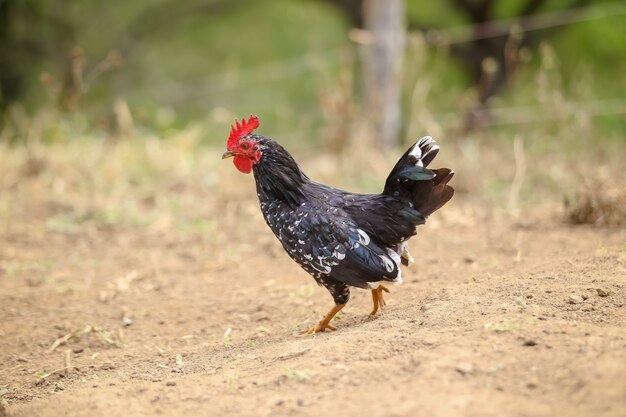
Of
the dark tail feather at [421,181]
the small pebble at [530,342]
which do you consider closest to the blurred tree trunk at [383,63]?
the dark tail feather at [421,181]

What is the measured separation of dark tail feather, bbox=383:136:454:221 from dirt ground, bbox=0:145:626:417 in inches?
20.6

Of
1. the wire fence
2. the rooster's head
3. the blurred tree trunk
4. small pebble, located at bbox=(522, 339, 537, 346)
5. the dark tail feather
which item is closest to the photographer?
small pebble, located at bbox=(522, 339, 537, 346)

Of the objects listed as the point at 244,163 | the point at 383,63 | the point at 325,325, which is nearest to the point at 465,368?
the point at 325,325

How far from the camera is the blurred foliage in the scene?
10484mm

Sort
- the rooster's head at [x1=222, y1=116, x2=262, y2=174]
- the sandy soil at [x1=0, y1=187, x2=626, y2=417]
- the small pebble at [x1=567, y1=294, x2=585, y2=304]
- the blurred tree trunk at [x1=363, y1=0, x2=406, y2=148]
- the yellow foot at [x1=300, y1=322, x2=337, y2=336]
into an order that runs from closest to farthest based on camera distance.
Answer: the sandy soil at [x1=0, y1=187, x2=626, y2=417] < the small pebble at [x1=567, y1=294, x2=585, y2=304] < the yellow foot at [x1=300, y1=322, x2=337, y2=336] < the rooster's head at [x1=222, y1=116, x2=262, y2=174] < the blurred tree trunk at [x1=363, y1=0, x2=406, y2=148]

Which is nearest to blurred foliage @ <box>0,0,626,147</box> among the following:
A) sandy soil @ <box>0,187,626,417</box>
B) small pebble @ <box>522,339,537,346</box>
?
sandy soil @ <box>0,187,626,417</box>

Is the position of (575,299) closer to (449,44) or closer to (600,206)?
(600,206)

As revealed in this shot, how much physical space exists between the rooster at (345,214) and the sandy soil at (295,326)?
0.28m

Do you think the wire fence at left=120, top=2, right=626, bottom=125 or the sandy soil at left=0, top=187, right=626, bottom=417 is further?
the wire fence at left=120, top=2, right=626, bottom=125

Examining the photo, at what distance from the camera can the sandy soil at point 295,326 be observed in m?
2.75

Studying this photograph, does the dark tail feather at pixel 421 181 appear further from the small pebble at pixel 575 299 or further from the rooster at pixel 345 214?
the small pebble at pixel 575 299

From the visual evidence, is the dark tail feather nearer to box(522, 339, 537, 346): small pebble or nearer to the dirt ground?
the dirt ground

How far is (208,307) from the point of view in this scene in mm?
4723

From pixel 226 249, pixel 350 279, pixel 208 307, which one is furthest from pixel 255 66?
pixel 350 279
